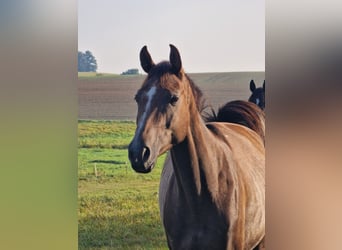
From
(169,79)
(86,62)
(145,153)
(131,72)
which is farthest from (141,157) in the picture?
(86,62)

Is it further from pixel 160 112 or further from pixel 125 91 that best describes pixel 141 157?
pixel 125 91

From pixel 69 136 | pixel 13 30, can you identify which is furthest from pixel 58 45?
pixel 69 136

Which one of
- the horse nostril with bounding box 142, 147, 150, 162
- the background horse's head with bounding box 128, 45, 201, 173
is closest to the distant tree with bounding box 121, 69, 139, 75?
the background horse's head with bounding box 128, 45, 201, 173

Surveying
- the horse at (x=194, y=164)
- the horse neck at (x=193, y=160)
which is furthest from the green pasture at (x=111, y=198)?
the horse neck at (x=193, y=160)

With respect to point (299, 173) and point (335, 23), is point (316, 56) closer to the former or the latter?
point (335, 23)

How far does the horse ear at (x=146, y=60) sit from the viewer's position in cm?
316

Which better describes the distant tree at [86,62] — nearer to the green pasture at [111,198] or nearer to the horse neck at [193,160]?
the green pasture at [111,198]

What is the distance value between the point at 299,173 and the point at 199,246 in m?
0.67

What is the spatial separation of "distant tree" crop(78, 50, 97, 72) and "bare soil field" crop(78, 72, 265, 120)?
0.16ft

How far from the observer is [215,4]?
3230mm

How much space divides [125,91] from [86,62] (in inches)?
10.6

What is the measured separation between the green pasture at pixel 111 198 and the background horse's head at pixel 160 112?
14.3 inches

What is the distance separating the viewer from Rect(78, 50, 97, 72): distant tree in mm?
3256

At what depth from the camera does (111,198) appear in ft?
10.9
